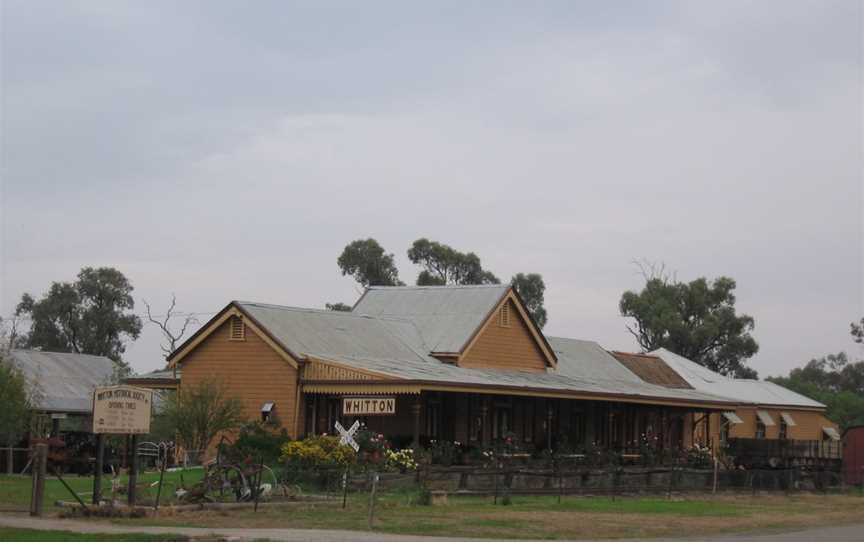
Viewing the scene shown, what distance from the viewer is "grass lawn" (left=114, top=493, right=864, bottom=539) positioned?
26.0 metres

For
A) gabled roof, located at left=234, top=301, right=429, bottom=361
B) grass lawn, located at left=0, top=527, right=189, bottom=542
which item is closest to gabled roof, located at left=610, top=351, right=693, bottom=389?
gabled roof, located at left=234, top=301, right=429, bottom=361

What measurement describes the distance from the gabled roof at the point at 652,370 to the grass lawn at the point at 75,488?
29857 millimetres

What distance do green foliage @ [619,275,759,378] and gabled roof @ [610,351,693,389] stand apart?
35987 millimetres

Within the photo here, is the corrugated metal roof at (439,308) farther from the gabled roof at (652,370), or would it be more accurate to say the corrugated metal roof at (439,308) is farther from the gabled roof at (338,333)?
the gabled roof at (652,370)

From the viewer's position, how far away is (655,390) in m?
56.4

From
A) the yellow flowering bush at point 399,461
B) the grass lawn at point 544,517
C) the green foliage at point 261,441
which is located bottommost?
the grass lawn at point 544,517

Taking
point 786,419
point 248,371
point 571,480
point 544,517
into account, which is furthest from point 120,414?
point 786,419

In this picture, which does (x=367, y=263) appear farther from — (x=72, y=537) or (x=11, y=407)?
(x=72, y=537)

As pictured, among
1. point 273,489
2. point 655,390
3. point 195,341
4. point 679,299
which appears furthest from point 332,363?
point 679,299

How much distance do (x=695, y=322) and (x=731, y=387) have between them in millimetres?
34720

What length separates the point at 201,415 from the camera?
134 feet

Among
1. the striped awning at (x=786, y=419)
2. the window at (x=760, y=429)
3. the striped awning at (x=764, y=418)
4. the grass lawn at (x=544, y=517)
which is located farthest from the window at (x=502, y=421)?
the striped awning at (x=786, y=419)

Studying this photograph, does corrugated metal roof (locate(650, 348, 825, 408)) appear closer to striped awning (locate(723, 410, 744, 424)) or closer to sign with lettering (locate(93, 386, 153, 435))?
striped awning (locate(723, 410, 744, 424))

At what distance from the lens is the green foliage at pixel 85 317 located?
93812mm
